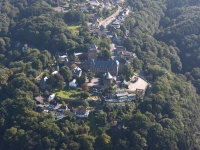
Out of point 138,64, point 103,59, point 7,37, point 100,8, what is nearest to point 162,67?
point 138,64

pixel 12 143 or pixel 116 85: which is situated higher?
pixel 116 85

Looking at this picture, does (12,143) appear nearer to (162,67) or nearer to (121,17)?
(162,67)

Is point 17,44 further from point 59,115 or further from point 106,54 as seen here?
point 59,115

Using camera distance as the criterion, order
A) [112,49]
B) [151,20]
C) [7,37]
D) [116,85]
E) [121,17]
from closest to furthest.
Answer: [116,85] < [112,49] < [7,37] < [121,17] < [151,20]

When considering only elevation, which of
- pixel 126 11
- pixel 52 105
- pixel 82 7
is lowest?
pixel 52 105

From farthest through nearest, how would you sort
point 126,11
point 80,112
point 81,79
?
point 126,11
point 81,79
point 80,112

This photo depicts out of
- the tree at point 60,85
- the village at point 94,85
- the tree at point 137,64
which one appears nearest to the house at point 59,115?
the village at point 94,85

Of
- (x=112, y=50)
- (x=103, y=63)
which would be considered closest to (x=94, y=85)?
(x=103, y=63)
